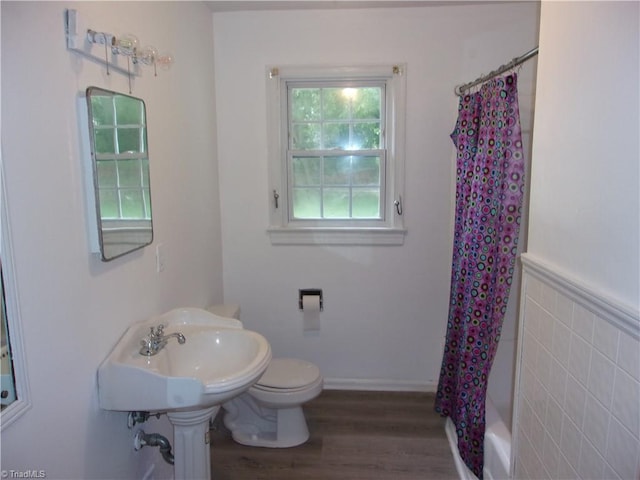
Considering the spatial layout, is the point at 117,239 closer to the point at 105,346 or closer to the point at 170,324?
the point at 105,346

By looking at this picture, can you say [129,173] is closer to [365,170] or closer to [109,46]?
[109,46]

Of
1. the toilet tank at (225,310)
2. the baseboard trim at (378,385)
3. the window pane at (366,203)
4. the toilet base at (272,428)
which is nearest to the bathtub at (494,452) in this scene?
the baseboard trim at (378,385)

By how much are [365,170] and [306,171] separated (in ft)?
1.24

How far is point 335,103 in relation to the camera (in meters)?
2.78

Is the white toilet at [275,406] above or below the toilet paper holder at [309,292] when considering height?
below

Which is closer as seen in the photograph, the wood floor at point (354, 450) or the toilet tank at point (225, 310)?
the wood floor at point (354, 450)

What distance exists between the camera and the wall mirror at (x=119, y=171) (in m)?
1.45

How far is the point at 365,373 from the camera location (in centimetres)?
301

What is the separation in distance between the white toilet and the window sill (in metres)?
0.57

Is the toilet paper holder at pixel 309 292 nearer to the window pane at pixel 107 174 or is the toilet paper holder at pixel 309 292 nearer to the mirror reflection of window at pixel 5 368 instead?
the window pane at pixel 107 174

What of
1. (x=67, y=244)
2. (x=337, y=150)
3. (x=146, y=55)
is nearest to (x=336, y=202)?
(x=337, y=150)

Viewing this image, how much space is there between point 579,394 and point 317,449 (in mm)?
1546

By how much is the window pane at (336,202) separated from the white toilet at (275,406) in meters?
0.87

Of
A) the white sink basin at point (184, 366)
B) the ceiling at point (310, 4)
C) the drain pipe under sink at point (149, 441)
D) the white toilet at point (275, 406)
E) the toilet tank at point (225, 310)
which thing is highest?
the ceiling at point (310, 4)
